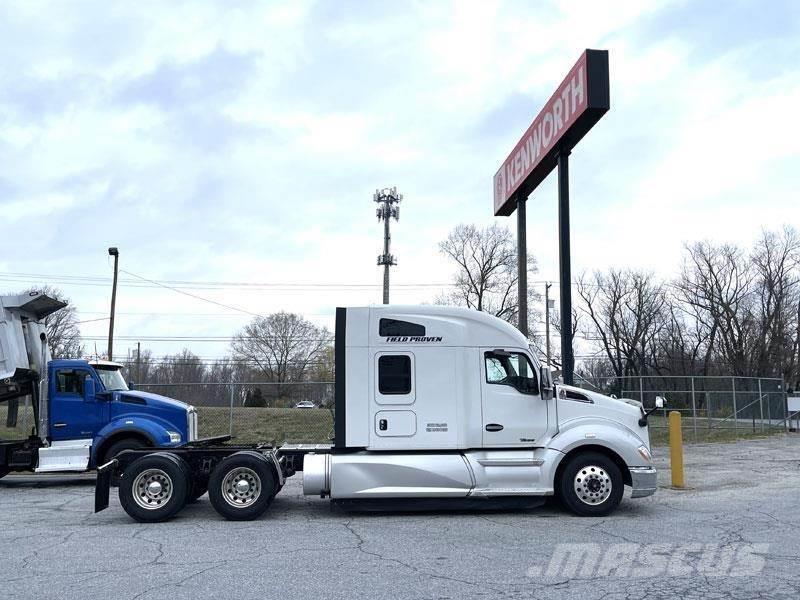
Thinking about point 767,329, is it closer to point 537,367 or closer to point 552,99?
point 552,99

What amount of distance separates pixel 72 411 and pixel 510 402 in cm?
851

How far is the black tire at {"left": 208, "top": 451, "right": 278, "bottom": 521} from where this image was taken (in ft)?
31.6

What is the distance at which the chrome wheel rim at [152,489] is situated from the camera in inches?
380

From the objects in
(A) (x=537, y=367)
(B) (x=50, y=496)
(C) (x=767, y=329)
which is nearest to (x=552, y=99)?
(A) (x=537, y=367)

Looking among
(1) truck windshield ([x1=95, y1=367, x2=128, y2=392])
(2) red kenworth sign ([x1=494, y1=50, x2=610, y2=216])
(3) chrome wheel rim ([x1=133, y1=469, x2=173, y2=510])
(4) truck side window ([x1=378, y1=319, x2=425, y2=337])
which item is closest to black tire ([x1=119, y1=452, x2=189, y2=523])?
(3) chrome wheel rim ([x1=133, y1=469, x2=173, y2=510])

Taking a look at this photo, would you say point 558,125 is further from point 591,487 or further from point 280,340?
point 280,340

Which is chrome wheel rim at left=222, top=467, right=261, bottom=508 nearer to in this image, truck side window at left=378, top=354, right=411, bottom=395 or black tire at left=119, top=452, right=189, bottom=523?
black tire at left=119, top=452, right=189, bottom=523

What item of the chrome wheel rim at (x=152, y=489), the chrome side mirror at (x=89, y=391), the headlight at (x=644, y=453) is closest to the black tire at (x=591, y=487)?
the headlight at (x=644, y=453)

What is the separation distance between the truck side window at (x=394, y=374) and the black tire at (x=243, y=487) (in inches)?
73.7

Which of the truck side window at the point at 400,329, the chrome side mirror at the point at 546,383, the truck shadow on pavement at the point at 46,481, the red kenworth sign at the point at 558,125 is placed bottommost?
the truck shadow on pavement at the point at 46,481

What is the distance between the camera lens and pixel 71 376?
14.0 metres

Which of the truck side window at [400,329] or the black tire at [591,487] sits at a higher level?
the truck side window at [400,329]

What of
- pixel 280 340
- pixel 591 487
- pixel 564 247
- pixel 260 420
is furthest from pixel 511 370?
pixel 280 340

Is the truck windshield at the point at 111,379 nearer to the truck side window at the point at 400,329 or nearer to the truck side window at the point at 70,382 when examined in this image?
the truck side window at the point at 70,382
